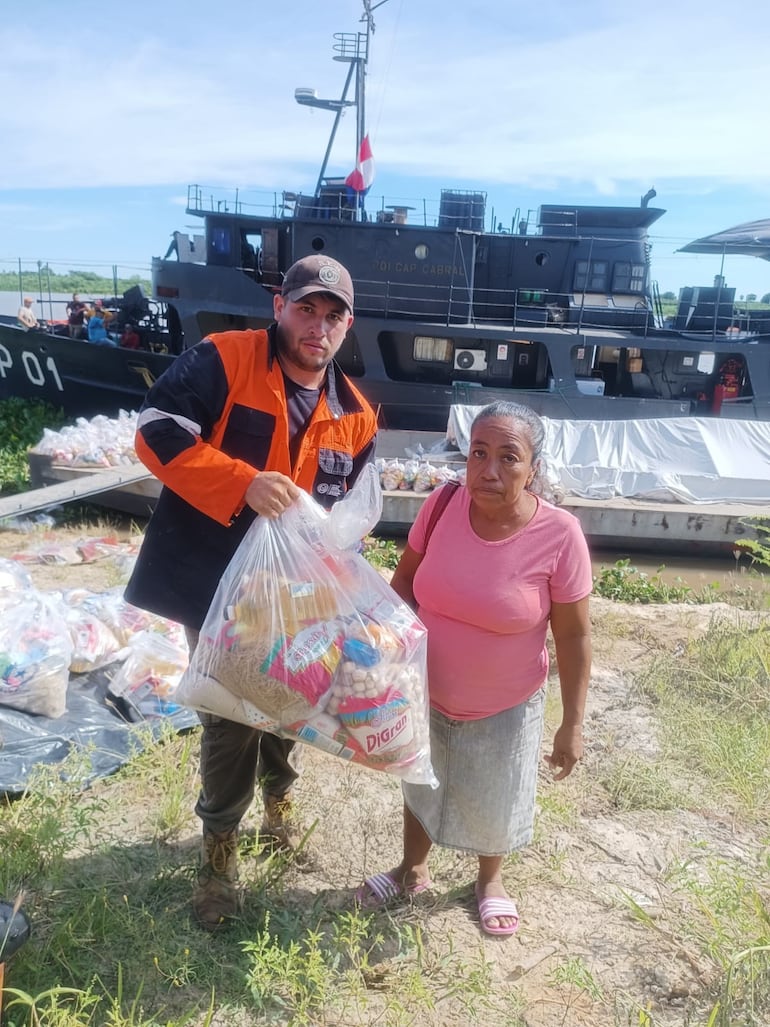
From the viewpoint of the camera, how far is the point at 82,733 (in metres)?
2.87

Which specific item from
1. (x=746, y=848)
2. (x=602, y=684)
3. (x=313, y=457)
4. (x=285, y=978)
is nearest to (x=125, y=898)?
(x=285, y=978)

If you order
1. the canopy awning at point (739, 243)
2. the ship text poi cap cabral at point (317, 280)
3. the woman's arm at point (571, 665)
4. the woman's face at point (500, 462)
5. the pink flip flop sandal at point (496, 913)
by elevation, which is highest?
the canopy awning at point (739, 243)

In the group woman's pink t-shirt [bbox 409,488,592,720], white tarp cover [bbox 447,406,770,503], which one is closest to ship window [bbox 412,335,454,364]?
white tarp cover [bbox 447,406,770,503]

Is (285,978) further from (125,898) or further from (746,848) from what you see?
(746,848)

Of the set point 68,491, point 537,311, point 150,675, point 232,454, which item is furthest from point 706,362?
point 232,454

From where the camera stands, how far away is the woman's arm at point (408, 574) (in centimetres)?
211

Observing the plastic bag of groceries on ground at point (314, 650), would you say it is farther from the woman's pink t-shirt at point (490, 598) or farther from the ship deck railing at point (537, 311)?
the ship deck railing at point (537, 311)

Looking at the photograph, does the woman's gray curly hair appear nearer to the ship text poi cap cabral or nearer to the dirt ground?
the ship text poi cap cabral

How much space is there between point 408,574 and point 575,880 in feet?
3.72

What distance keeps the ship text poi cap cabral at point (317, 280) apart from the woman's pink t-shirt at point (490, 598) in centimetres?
60

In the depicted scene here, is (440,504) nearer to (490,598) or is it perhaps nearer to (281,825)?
(490,598)

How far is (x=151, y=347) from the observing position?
37.7 ft

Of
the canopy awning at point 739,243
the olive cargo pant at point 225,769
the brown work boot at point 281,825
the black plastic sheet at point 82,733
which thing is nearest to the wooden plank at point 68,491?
the black plastic sheet at point 82,733

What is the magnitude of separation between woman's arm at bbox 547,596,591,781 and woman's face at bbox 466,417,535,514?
1.04 ft
